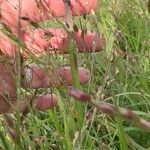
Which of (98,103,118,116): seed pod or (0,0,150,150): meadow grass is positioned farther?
(0,0,150,150): meadow grass

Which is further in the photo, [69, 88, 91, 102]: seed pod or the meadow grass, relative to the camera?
the meadow grass

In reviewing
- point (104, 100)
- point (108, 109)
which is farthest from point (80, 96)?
point (104, 100)

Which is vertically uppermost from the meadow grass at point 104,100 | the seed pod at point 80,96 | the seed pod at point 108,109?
the seed pod at point 80,96

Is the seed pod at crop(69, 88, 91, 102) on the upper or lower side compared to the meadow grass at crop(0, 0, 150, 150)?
upper

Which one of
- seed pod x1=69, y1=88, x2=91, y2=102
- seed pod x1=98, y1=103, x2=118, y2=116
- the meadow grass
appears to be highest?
seed pod x1=69, y1=88, x2=91, y2=102

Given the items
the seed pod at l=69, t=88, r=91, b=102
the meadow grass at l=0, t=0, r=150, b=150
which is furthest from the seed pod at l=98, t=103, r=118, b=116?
the meadow grass at l=0, t=0, r=150, b=150

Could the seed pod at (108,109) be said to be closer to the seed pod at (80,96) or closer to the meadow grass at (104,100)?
the seed pod at (80,96)

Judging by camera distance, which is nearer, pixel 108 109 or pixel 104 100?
pixel 108 109

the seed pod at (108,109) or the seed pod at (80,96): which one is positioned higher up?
the seed pod at (80,96)

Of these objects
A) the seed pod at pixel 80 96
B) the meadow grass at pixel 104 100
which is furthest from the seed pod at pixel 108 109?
the meadow grass at pixel 104 100

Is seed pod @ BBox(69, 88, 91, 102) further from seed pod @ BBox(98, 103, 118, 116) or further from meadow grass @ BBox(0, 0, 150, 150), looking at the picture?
meadow grass @ BBox(0, 0, 150, 150)

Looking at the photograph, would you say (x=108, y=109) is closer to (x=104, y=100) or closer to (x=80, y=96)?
(x=80, y=96)
